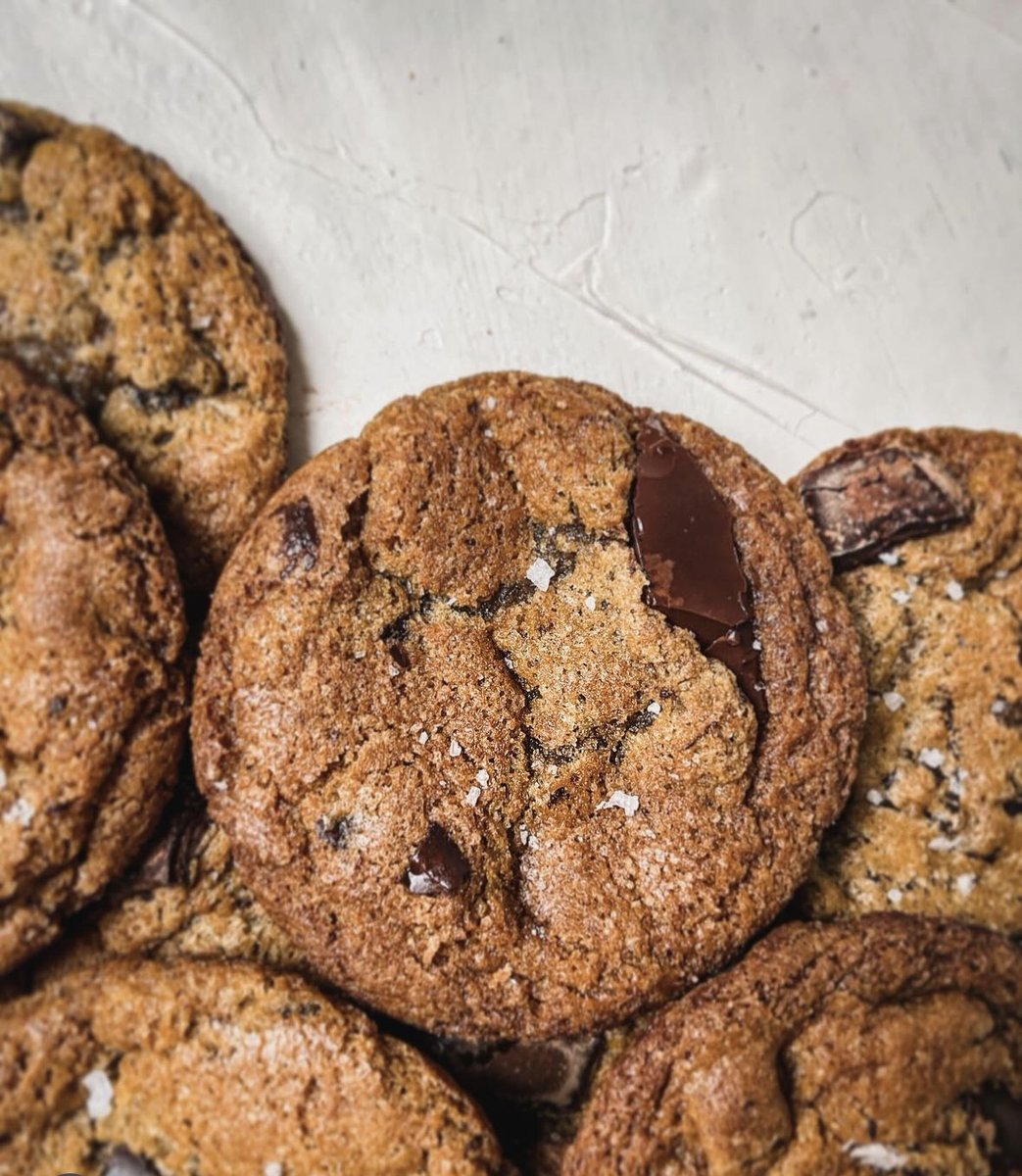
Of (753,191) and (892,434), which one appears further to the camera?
(753,191)

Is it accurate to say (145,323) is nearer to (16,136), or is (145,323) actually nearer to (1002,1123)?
(16,136)

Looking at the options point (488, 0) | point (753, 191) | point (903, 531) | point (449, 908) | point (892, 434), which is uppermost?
point (488, 0)

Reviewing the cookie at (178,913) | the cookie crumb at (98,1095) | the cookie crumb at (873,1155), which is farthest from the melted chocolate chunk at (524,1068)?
the cookie crumb at (98,1095)

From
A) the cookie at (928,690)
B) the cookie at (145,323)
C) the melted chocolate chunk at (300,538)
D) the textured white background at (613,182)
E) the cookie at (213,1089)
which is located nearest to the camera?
the cookie at (213,1089)

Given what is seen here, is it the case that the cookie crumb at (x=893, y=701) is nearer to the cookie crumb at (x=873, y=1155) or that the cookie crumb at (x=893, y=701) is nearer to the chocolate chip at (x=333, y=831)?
the cookie crumb at (x=873, y=1155)

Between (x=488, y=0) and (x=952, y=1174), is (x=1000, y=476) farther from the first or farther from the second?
(x=488, y=0)

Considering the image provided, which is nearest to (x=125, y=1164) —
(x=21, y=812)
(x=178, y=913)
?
(x=178, y=913)

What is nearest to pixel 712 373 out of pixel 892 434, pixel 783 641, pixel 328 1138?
pixel 892 434
